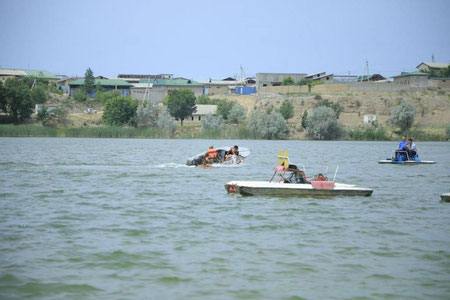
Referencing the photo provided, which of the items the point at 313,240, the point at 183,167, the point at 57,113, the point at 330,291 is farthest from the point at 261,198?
the point at 57,113

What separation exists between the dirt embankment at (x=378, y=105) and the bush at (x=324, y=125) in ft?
27.0

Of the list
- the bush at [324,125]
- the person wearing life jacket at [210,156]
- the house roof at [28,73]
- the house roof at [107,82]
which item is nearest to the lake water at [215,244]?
the person wearing life jacket at [210,156]

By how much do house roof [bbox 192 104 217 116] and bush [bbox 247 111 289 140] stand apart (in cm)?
2568

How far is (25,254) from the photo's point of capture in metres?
14.2

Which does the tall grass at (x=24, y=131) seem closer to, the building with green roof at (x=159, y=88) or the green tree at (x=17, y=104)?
the green tree at (x=17, y=104)

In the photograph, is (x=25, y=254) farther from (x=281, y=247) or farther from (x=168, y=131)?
(x=168, y=131)

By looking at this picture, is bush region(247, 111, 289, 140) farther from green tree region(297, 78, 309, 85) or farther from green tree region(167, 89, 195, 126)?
green tree region(297, 78, 309, 85)

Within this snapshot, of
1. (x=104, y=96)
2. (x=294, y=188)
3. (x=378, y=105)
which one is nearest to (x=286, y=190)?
(x=294, y=188)

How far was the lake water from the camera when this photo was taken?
12141 millimetres

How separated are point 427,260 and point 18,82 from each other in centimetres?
13353

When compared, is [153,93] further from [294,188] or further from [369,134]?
[294,188]

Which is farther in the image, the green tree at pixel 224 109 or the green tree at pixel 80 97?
the green tree at pixel 80 97

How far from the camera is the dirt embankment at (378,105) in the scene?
11169 cm

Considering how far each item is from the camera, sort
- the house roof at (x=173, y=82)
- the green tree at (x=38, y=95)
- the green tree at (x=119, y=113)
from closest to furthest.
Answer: the green tree at (x=119, y=113)
the green tree at (x=38, y=95)
the house roof at (x=173, y=82)
